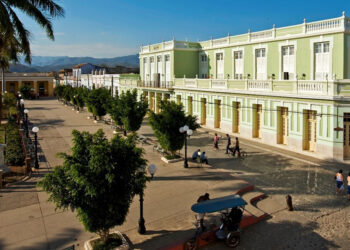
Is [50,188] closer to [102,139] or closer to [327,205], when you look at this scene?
[102,139]

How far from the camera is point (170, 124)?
18.8 meters

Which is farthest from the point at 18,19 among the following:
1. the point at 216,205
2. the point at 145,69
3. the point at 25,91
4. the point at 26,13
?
the point at 25,91

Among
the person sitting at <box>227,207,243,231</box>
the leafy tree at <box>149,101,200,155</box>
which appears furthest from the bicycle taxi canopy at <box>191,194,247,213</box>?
the leafy tree at <box>149,101,200,155</box>

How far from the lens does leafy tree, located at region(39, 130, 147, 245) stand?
8734 millimetres

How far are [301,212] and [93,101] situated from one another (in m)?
25.7

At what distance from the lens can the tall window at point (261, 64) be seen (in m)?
27.7

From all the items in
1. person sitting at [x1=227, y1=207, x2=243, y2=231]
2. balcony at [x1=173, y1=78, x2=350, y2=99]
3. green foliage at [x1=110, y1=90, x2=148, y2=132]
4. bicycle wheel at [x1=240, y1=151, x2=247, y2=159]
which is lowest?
person sitting at [x1=227, y1=207, x2=243, y2=231]

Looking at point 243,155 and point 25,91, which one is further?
point 25,91

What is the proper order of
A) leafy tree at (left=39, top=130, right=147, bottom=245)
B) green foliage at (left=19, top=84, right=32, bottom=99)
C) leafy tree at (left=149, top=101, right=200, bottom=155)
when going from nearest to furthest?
leafy tree at (left=39, top=130, right=147, bottom=245)
leafy tree at (left=149, top=101, right=200, bottom=155)
green foliage at (left=19, top=84, right=32, bottom=99)

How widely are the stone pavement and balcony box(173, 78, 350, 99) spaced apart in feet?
12.8

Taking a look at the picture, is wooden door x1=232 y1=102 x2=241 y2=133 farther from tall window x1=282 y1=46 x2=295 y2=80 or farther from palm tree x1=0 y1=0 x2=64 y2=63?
palm tree x1=0 y1=0 x2=64 y2=63

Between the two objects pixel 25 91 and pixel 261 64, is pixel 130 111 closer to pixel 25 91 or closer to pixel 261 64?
pixel 261 64

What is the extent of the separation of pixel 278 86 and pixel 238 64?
8.79 meters

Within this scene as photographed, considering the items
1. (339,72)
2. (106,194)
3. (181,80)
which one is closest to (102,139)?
(106,194)
